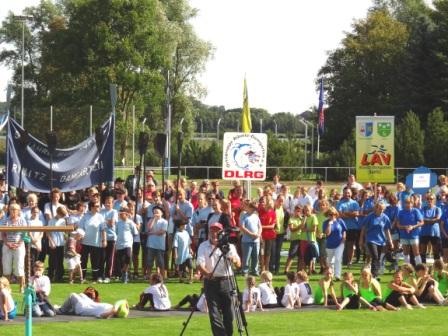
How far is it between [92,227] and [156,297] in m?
4.17

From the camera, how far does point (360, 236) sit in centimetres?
2495

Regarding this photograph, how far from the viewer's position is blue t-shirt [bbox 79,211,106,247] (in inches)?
900

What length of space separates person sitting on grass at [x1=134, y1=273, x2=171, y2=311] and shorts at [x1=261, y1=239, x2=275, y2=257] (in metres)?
5.49

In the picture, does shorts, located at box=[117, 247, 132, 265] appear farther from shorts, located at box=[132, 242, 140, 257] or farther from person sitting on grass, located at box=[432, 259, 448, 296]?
person sitting on grass, located at box=[432, 259, 448, 296]

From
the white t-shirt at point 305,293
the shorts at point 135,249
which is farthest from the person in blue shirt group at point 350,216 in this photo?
the white t-shirt at point 305,293

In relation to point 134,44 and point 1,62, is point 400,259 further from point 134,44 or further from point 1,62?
point 1,62

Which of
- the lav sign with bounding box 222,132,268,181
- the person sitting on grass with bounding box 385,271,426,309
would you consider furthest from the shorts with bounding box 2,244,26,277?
the person sitting on grass with bounding box 385,271,426,309

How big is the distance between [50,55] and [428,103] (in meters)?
26.1

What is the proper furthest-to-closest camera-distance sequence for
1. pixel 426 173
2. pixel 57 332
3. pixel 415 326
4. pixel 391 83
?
pixel 391 83, pixel 426 173, pixel 415 326, pixel 57 332

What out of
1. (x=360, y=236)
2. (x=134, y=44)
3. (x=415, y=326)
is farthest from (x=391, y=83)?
(x=415, y=326)

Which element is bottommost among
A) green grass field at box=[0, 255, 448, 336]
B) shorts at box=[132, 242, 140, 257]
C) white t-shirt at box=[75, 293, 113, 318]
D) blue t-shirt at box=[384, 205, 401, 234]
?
green grass field at box=[0, 255, 448, 336]

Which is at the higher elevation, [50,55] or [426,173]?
[50,55]

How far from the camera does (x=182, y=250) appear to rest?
23047 millimetres

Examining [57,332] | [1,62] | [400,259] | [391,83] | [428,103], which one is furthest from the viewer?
[1,62]
